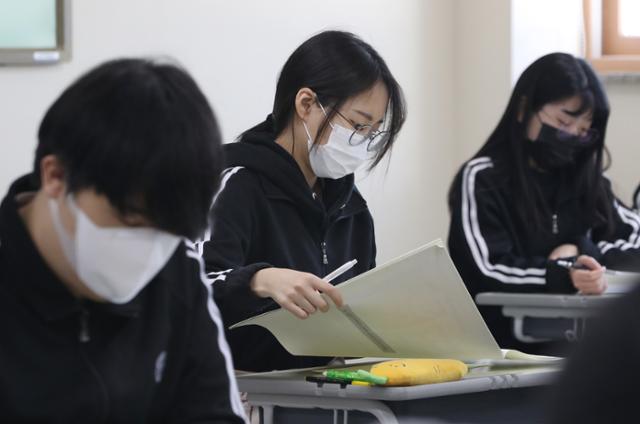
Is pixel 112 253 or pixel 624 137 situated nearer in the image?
pixel 112 253

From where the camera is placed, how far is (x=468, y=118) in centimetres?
412

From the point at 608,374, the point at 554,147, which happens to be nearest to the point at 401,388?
the point at 608,374

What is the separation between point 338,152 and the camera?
79.7 inches

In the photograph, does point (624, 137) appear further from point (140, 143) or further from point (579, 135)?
point (140, 143)

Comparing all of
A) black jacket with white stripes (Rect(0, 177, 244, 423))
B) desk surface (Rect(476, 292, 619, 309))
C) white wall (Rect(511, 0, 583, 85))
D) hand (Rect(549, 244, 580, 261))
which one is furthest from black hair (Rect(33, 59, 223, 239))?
white wall (Rect(511, 0, 583, 85))

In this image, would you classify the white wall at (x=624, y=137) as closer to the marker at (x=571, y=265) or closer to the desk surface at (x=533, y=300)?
the marker at (x=571, y=265)

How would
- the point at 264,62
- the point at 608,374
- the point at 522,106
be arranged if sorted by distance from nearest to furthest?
the point at 608,374, the point at 522,106, the point at 264,62

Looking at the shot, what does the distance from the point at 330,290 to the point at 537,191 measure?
1615 millimetres

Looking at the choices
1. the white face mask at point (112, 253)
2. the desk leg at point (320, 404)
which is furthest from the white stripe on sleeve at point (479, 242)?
the white face mask at point (112, 253)

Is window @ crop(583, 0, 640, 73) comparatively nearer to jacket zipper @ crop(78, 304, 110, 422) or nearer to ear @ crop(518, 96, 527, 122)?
ear @ crop(518, 96, 527, 122)

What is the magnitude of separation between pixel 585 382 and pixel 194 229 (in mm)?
635

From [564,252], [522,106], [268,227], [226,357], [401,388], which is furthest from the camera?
[522,106]

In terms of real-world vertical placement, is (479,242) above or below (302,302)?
below

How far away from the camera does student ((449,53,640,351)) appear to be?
3068 millimetres
